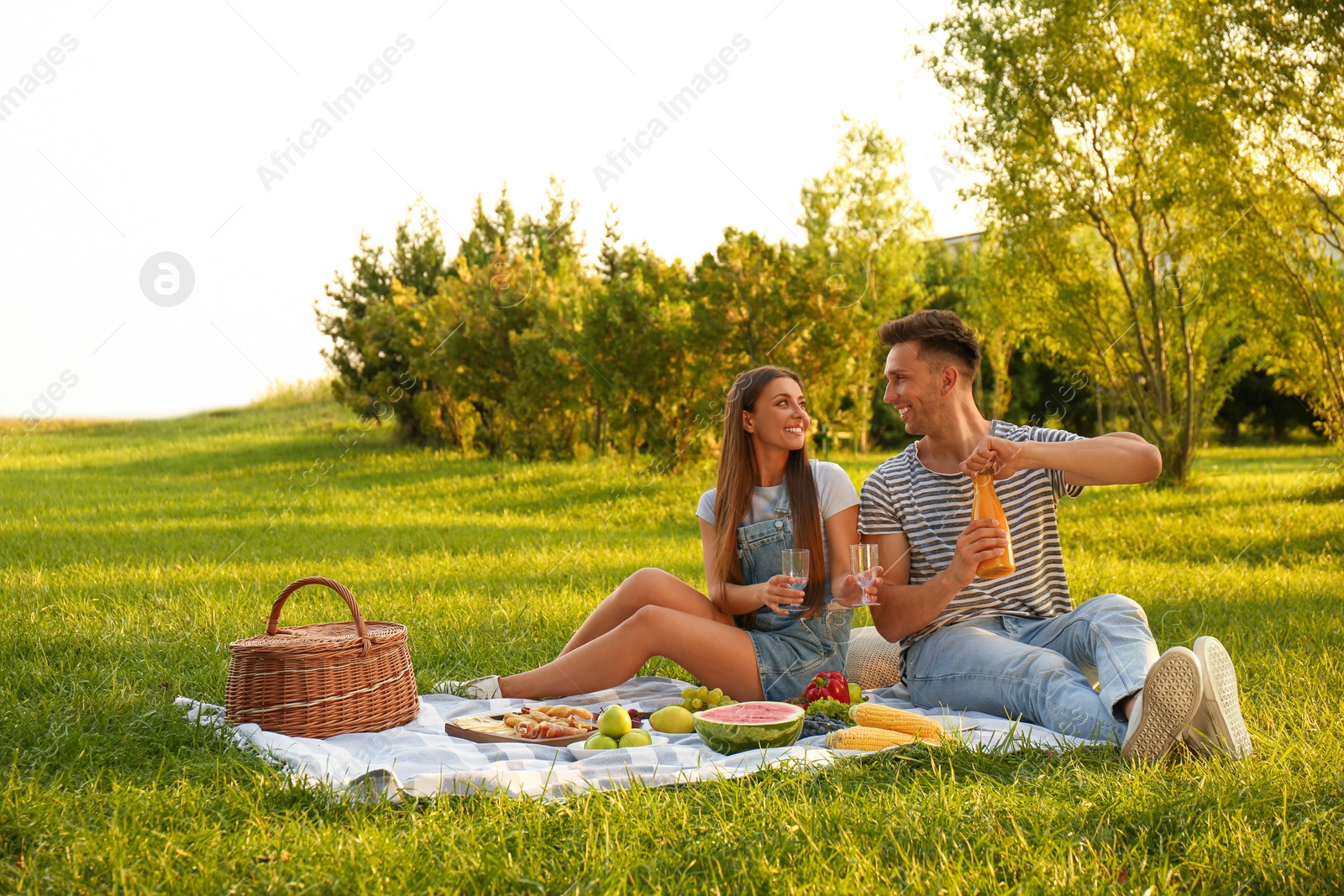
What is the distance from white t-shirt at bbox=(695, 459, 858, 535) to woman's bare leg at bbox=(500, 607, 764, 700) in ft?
1.67

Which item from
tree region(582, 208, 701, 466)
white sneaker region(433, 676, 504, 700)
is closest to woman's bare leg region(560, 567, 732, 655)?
white sneaker region(433, 676, 504, 700)

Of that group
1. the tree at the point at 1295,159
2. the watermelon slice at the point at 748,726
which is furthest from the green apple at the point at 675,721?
the tree at the point at 1295,159

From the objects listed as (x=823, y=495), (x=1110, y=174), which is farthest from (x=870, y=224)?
(x=823, y=495)

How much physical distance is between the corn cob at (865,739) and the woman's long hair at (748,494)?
0.86m

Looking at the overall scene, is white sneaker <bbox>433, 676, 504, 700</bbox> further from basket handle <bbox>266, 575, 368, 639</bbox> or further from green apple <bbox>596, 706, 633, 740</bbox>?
green apple <bbox>596, 706, 633, 740</bbox>

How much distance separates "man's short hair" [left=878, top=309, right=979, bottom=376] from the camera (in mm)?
4207

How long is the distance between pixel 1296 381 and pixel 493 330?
452 inches

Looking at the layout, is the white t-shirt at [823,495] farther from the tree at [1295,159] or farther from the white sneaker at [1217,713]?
the tree at [1295,159]

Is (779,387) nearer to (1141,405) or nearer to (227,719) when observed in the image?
(227,719)

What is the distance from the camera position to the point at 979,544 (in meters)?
3.81

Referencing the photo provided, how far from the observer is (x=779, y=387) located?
177 inches

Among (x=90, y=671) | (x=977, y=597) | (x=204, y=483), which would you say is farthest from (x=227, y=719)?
(x=204, y=483)

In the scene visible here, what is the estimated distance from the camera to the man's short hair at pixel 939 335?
421 cm

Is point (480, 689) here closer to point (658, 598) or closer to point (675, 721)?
point (658, 598)
